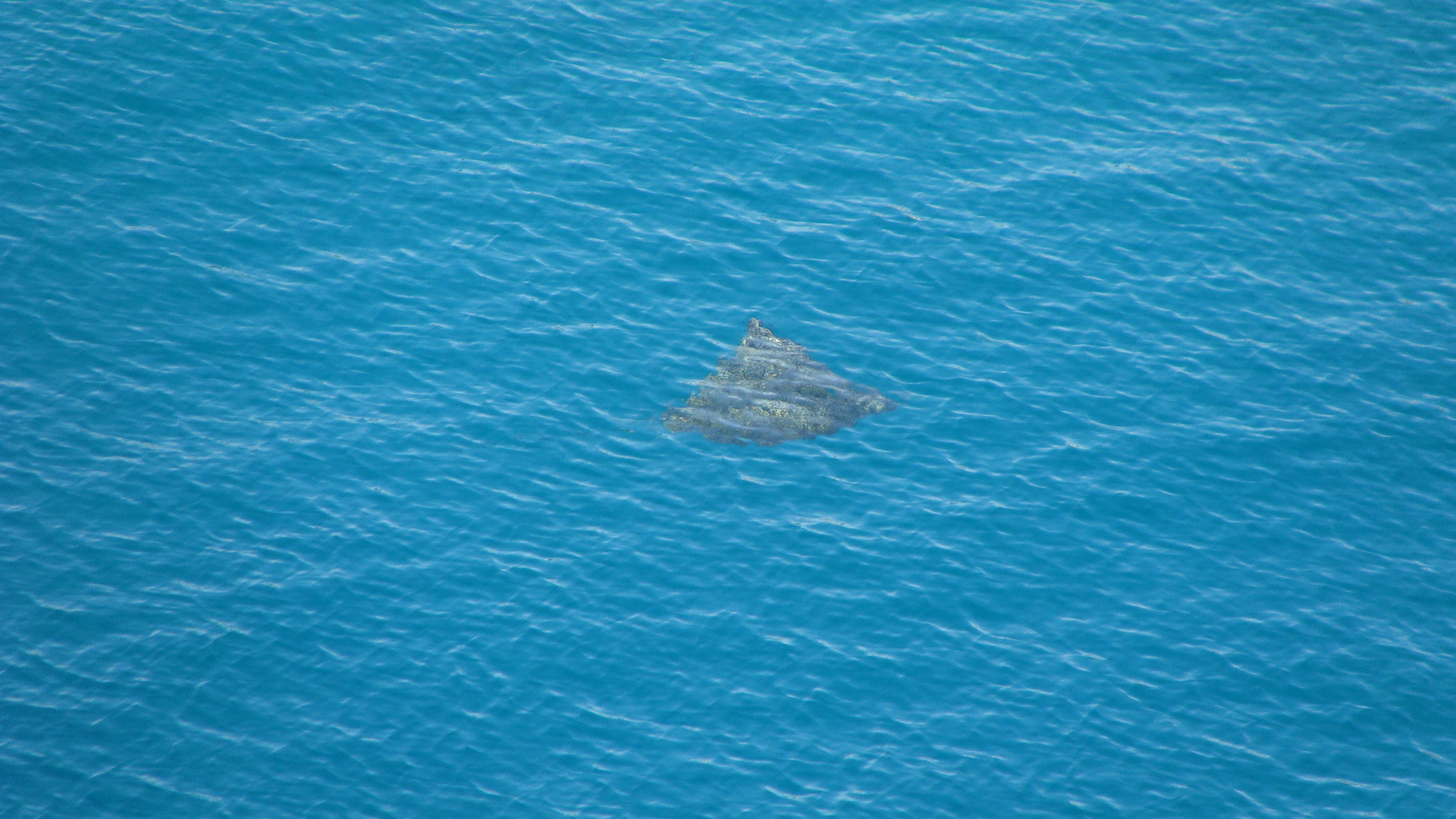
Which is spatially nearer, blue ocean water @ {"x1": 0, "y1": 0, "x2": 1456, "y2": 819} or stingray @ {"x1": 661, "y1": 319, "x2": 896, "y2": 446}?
blue ocean water @ {"x1": 0, "y1": 0, "x2": 1456, "y2": 819}

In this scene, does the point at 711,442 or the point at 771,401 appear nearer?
the point at 711,442

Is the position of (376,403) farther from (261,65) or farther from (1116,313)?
(1116,313)

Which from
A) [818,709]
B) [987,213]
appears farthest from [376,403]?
[987,213]

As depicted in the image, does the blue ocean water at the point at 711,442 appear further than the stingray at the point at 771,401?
No

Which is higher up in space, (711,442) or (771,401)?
(771,401)
